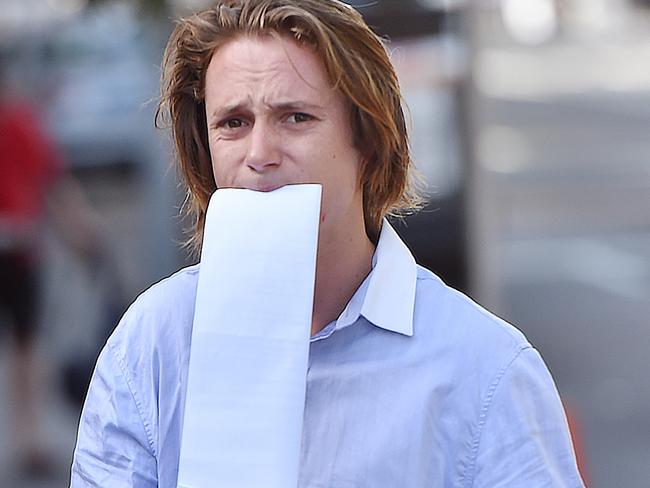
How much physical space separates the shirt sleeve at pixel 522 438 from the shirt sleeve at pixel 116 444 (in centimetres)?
42

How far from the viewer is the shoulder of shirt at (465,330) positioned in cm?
161

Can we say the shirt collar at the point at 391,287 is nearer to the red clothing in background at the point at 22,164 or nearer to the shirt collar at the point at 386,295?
the shirt collar at the point at 386,295

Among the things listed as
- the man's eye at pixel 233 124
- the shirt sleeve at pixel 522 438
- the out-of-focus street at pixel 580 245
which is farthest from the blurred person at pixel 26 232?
the shirt sleeve at pixel 522 438

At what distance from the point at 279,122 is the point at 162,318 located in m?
0.32

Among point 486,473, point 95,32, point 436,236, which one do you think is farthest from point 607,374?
point 486,473

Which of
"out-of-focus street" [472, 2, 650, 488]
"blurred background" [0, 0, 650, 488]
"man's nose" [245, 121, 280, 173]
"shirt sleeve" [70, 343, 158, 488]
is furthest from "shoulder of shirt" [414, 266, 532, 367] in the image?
"out-of-focus street" [472, 2, 650, 488]

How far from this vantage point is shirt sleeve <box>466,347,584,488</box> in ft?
5.12

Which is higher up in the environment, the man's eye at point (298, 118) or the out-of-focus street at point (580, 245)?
the man's eye at point (298, 118)

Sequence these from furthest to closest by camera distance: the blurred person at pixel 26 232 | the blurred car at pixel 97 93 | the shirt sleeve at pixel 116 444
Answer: the blurred car at pixel 97 93, the blurred person at pixel 26 232, the shirt sleeve at pixel 116 444

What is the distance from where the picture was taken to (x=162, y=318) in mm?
1725

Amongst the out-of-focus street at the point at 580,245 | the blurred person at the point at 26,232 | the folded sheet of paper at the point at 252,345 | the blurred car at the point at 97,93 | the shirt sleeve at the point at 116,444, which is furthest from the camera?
the blurred car at the point at 97,93

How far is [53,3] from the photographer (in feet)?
24.0

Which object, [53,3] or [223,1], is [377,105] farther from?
[53,3]

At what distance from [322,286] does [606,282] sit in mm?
7157
